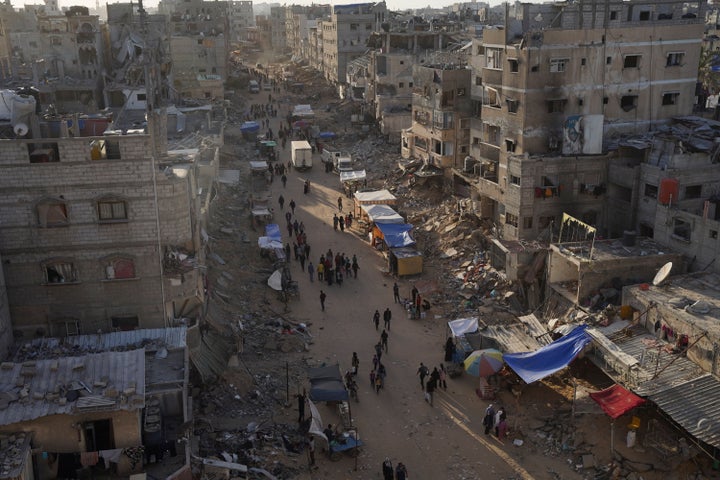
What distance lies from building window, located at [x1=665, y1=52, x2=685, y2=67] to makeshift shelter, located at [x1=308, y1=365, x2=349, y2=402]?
2513cm

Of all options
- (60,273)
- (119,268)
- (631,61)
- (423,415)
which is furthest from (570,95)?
(60,273)

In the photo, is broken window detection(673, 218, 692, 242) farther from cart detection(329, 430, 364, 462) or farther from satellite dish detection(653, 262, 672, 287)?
cart detection(329, 430, 364, 462)

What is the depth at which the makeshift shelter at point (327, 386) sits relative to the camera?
22500 millimetres

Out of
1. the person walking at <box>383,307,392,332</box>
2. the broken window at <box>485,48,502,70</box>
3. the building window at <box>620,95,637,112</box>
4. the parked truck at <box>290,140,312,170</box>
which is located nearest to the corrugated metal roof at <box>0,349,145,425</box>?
the person walking at <box>383,307,392,332</box>

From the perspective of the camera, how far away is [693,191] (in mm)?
29625

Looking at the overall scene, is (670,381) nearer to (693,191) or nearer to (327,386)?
(327,386)

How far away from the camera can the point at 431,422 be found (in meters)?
23.2

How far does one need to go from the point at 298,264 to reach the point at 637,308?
18617 millimetres

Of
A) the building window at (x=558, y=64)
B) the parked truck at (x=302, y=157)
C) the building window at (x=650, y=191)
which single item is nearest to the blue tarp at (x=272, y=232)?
the building window at (x=558, y=64)

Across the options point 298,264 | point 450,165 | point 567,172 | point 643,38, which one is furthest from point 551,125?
point 298,264

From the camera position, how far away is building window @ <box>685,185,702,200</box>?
29.5m

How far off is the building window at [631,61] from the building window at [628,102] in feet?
5.13

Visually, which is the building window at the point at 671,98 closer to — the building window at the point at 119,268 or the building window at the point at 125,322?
the building window at the point at 119,268

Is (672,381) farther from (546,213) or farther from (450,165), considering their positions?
(450,165)
